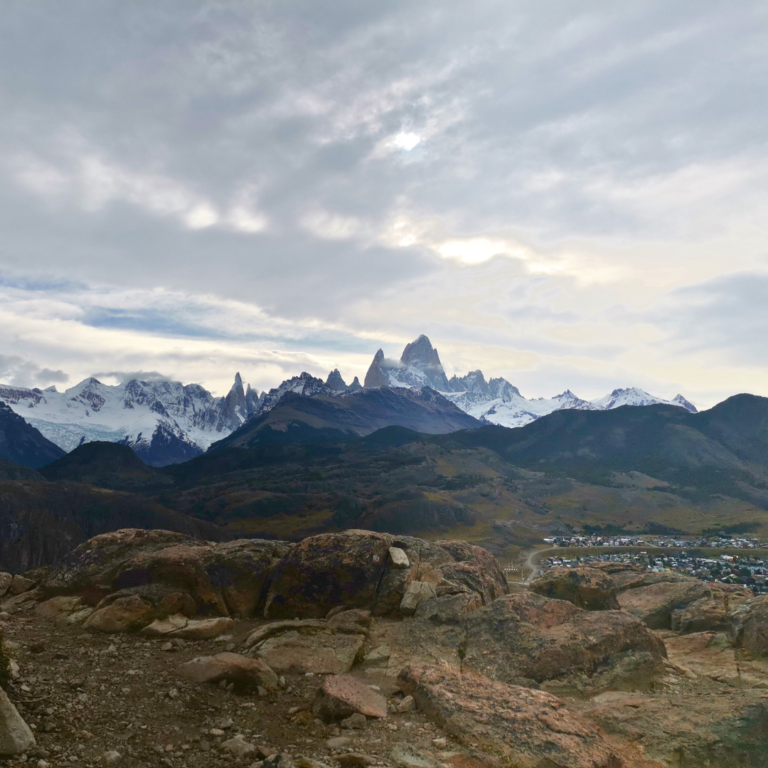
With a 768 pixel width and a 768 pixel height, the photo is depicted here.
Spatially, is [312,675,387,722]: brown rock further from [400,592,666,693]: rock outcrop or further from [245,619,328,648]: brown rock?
[245,619,328,648]: brown rock

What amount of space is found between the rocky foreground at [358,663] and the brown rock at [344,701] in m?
0.05

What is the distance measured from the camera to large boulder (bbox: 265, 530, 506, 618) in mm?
22203

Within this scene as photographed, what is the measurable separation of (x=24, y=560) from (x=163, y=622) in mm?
168363

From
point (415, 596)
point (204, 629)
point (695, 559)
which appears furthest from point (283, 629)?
point (695, 559)

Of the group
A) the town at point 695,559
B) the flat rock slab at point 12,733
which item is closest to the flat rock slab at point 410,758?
the flat rock slab at point 12,733

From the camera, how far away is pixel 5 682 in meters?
13.1

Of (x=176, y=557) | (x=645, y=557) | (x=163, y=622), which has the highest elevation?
(x=176, y=557)

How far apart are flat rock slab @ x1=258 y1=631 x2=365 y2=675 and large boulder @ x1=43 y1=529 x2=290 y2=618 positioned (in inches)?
194

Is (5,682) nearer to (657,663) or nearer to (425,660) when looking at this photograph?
(425,660)

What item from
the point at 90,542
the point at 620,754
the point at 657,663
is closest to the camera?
the point at 620,754

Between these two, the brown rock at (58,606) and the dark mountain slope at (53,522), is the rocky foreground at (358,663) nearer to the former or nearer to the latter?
the brown rock at (58,606)

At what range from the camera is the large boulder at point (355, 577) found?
22.2 metres

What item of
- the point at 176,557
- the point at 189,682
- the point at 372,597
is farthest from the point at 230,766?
the point at 176,557

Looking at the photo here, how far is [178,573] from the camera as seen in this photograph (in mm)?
22750
